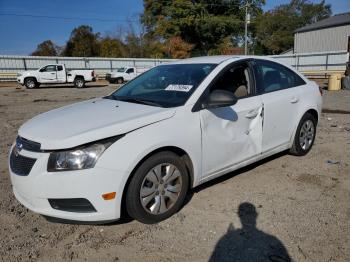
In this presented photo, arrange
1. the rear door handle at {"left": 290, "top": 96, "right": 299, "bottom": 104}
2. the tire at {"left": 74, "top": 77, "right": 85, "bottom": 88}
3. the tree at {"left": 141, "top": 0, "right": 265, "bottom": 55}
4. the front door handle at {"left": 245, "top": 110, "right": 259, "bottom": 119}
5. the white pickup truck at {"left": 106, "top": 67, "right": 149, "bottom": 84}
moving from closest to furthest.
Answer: the front door handle at {"left": 245, "top": 110, "right": 259, "bottom": 119}
the rear door handle at {"left": 290, "top": 96, "right": 299, "bottom": 104}
the tire at {"left": 74, "top": 77, "right": 85, "bottom": 88}
the white pickup truck at {"left": 106, "top": 67, "right": 149, "bottom": 84}
the tree at {"left": 141, "top": 0, "right": 265, "bottom": 55}

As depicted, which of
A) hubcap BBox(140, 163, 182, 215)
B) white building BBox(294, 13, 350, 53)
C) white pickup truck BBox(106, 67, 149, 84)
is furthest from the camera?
white building BBox(294, 13, 350, 53)

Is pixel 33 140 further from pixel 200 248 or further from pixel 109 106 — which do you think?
pixel 200 248

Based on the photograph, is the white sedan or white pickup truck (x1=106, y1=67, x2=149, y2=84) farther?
white pickup truck (x1=106, y1=67, x2=149, y2=84)

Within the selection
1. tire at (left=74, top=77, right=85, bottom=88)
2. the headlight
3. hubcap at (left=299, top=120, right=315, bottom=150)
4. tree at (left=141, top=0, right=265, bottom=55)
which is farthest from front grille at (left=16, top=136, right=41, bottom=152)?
tree at (left=141, top=0, right=265, bottom=55)

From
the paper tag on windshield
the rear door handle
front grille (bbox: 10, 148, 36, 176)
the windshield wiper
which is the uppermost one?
the paper tag on windshield

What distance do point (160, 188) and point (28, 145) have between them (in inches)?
51.0

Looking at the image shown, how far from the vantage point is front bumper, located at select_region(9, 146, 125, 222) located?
2.68 meters

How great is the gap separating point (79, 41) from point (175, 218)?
52631mm

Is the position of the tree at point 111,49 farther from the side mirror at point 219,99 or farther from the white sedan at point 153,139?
the side mirror at point 219,99

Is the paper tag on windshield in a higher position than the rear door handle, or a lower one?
higher

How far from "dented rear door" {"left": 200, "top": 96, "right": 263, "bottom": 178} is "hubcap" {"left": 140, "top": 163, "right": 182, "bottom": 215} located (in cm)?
41

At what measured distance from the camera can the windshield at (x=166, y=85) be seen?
3.52m

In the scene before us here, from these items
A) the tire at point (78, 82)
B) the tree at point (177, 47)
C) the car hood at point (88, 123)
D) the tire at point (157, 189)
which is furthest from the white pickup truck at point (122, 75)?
the tire at point (157, 189)

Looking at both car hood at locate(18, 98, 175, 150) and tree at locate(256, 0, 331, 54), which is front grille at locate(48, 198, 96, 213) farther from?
tree at locate(256, 0, 331, 54)
